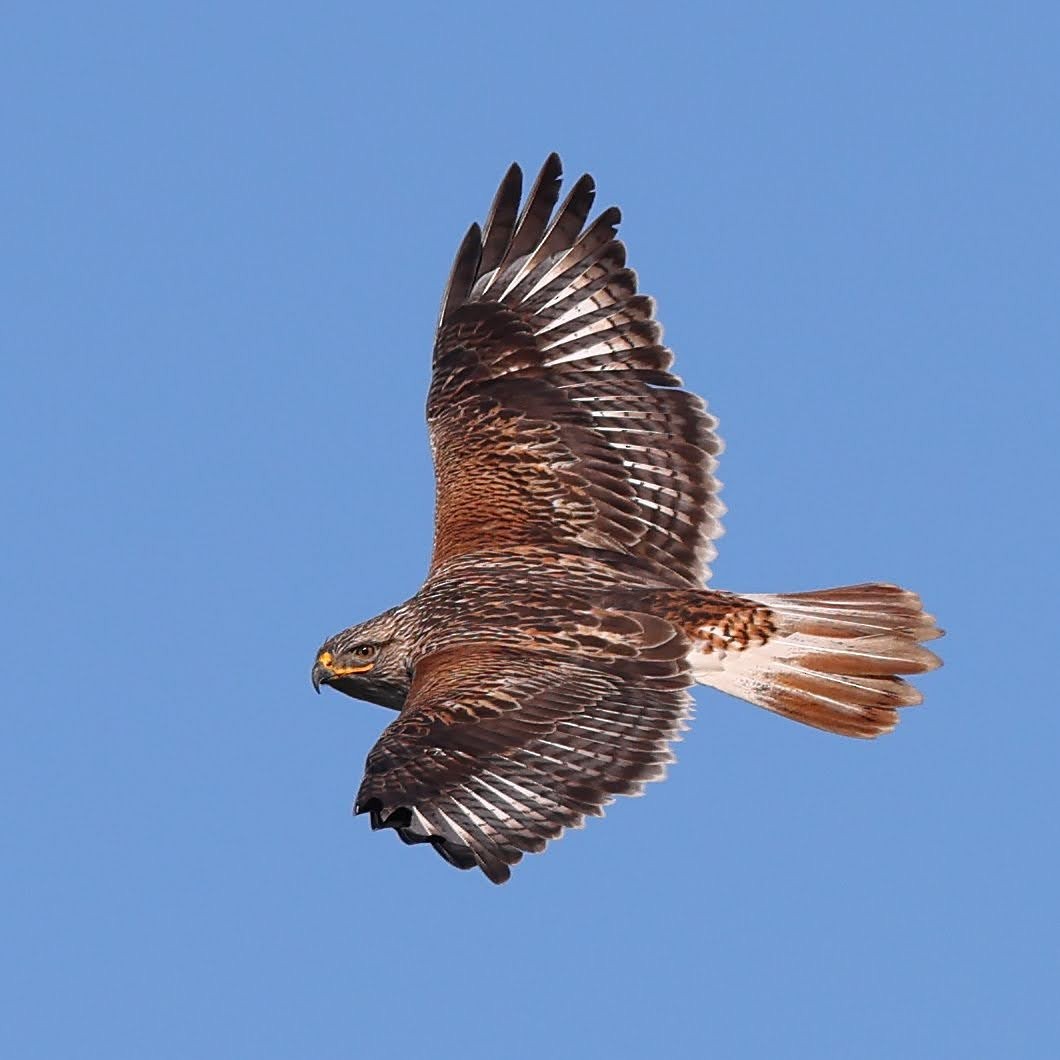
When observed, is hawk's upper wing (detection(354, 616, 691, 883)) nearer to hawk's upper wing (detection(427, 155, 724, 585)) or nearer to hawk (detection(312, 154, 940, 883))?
hawk (detection(312, 154, 940, 883))

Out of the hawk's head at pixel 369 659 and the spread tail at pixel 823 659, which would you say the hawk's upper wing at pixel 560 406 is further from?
the spread tail at pixel 823 659

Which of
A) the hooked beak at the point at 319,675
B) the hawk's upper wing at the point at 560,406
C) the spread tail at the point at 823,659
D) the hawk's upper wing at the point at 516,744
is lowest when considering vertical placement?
the hawk's upper wing at the point at 516,744

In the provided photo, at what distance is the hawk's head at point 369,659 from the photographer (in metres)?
14.0

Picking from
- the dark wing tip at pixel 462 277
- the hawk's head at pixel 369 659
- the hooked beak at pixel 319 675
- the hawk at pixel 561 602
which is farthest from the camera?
the dark wing tip at pixel 462 277

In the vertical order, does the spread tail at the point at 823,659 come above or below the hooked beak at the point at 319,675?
above

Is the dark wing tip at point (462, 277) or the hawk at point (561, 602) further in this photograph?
the dark wing tip at point (462, 277)

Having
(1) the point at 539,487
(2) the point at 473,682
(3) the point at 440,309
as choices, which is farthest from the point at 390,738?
(3) the point at 440,309

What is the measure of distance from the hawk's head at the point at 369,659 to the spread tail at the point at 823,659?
1.76 metres

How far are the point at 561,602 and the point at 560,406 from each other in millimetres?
2085

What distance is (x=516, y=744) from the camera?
492 inches

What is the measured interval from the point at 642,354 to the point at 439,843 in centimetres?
457

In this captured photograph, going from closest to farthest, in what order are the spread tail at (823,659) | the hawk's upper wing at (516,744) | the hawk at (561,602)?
1. the hawk's upper wing at (516,744)
2. the hawk at (561,602)
3. the spread tail at (823,659)

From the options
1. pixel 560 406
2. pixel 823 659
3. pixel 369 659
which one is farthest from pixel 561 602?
pixel 560 406

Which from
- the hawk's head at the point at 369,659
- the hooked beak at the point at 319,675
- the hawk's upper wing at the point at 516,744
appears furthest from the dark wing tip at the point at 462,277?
the hawk's upper wing at the point at 516,744
